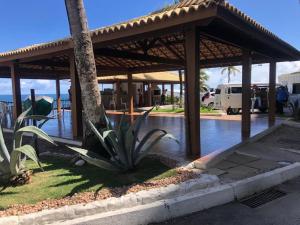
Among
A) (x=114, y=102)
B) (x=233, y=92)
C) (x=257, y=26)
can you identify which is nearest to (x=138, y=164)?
(x=257, y=26)

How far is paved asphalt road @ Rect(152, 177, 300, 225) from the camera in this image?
4414 mm

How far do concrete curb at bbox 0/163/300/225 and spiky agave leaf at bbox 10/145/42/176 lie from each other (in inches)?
38.2

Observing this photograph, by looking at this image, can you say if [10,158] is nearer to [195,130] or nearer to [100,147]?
[100,147]

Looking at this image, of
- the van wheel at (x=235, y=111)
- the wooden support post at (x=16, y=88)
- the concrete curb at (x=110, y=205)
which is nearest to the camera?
the concrete curb at (x=110, y=205)

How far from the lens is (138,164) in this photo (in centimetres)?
641

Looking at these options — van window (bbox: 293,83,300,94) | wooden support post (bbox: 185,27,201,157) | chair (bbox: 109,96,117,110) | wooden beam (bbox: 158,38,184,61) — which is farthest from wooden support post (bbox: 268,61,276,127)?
chair (bbox: 109,96,117,110)

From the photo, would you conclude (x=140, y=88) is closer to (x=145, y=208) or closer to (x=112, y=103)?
(x=112, y=103)

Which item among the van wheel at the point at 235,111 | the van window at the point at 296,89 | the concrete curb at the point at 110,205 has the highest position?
the van window at the point at 296,89

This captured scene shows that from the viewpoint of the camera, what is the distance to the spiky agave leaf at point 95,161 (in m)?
5.53

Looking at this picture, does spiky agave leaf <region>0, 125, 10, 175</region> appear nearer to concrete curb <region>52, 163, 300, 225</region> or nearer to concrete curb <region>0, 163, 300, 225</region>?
concrete curb <region>0, 163, 300, 225</region>

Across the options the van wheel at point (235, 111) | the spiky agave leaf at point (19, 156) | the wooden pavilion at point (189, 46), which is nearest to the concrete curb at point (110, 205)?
the spiky agave leaf at point (19, 156)

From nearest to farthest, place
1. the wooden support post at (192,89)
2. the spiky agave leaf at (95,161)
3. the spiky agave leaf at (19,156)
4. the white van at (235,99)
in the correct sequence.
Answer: the spiky agave leaf at (19,156) < the spiky agave leaf at (95,161) < the wooden support post at (192,89) < the white van at (235,99)

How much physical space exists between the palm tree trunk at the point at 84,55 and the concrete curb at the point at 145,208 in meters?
2.42

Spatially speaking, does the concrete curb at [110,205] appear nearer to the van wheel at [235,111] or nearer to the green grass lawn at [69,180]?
the green grass lawn at [69,180]
